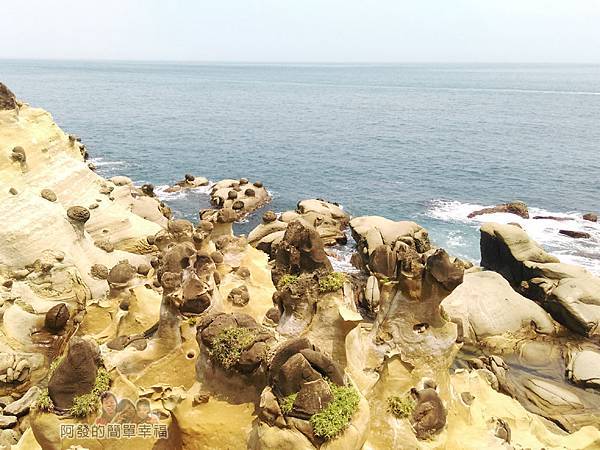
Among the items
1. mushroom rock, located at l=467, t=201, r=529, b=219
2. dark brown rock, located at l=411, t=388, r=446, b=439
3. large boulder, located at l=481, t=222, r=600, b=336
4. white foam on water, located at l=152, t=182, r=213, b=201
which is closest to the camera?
dark brown rock, located at l=411, t=388, r=446, b=439

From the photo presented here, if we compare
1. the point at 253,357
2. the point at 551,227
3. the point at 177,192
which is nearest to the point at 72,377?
the point at 253,357

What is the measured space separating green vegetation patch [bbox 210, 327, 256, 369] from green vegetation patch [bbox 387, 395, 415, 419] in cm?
541

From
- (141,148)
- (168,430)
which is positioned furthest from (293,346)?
(141,148)

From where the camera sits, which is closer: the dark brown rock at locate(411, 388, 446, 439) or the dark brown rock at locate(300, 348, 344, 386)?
the dark brown rock at locate(300, 348, 344, 386)

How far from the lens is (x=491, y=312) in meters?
31.2

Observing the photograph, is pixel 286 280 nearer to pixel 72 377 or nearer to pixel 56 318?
pixel 72 377

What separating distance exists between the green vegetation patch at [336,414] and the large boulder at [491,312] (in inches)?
849

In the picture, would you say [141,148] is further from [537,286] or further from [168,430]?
[168,430]

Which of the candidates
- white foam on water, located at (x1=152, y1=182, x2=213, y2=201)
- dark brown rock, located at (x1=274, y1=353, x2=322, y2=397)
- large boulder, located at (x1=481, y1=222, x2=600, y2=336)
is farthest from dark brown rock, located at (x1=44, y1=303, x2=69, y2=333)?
white foam on water, located at (x1=152, y1=182, x2=213, y2=201)

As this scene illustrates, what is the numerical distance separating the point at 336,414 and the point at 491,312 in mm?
24091

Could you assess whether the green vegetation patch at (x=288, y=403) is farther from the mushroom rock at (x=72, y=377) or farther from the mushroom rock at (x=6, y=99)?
the mushroom rock at (x=6, y=99)

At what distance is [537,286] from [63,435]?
32434 mm

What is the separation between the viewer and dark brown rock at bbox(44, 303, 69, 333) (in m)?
23.6

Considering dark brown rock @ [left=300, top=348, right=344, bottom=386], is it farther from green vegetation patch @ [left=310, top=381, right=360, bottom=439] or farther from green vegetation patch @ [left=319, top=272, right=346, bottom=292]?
green vegetation patch @ [left=319, top=272, right=346, bottom=292]
